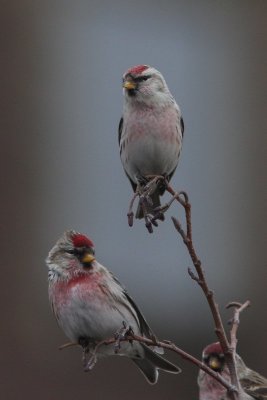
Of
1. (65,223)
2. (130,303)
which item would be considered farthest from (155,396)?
(130,303)

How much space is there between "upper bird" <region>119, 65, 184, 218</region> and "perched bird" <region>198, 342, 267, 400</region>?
2.45 feet

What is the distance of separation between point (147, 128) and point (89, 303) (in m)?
0.68

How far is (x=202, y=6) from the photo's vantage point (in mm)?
12891

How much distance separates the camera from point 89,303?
431 cm

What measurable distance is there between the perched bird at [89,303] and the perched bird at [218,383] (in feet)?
1.75

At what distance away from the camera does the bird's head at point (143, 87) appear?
465 cm

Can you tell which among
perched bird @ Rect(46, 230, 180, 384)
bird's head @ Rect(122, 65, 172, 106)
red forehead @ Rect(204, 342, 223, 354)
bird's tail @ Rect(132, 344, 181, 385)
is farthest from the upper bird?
red forehead @ Rect(204, 342, 223, 354)

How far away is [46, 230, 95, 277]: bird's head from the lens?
4215 millimetres

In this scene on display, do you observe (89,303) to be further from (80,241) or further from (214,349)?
(214,349)

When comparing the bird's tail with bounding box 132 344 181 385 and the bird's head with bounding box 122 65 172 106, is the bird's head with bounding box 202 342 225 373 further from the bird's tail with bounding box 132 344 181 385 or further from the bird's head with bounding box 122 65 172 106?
the bird's head with bounding box 122 65 172 106

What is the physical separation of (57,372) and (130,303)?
448 centimetres

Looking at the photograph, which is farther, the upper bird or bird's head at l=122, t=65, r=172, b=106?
bird's head at l=122, t=65, r=172, b=106

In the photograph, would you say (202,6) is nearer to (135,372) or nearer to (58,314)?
(135,372)

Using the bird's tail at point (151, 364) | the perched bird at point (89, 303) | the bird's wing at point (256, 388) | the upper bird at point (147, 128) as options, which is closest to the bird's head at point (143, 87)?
the upper bird at point (147, 128)
